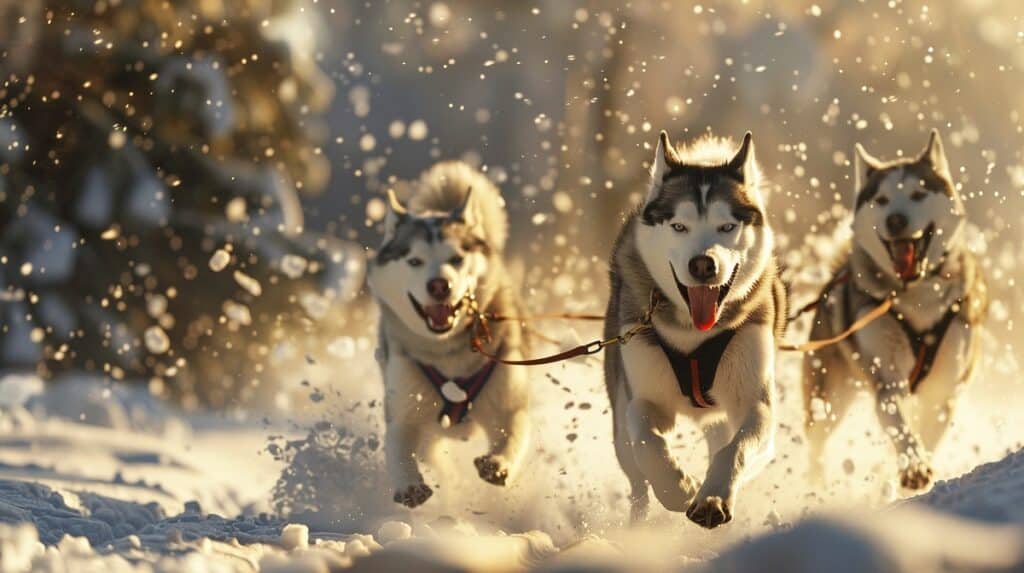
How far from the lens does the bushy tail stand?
16.5ft

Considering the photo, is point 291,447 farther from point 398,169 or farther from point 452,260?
point 398,169

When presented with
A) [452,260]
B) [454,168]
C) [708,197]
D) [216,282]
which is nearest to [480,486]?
[452,260]

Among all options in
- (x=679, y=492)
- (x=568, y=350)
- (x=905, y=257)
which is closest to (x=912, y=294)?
(x=905, y=257)

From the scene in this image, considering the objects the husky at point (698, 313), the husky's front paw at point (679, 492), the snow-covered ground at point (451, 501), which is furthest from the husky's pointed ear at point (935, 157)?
the husky's front paw at point (679, 492)

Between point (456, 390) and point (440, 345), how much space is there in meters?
0.18

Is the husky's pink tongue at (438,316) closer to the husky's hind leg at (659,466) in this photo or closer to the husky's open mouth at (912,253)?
the husky's hind leg at (659,466)

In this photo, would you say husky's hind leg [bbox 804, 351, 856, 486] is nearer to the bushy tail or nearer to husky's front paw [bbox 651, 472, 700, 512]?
the bushy tail

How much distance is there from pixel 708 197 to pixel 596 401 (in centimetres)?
277

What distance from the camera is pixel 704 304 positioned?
11.2 feet

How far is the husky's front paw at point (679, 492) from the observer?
330cm

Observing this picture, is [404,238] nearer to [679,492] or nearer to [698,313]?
[698,313]

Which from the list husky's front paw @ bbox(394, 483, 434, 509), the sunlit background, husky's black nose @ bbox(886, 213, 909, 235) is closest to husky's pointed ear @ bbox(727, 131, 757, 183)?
husky's black nose @ bbox(886, 213, 909, 235)

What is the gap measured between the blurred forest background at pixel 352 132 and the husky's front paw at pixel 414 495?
3549mm

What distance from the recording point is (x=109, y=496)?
16.7ft
